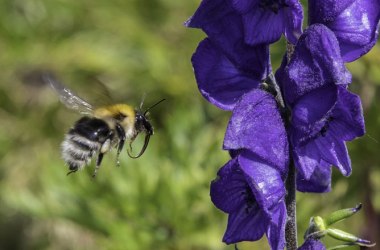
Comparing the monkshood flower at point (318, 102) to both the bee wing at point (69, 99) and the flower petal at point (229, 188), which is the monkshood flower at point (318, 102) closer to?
the flower petal at point (229, 188)

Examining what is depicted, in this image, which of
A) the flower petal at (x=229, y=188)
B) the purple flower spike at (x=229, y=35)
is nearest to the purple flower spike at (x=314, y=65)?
the purple flower spike at (x=229, y=35)

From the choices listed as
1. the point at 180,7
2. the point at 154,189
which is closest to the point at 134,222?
the point at 154,189

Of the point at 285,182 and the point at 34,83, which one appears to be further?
the point at 34,83

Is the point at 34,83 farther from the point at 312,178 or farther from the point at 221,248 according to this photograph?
the point at 312,178

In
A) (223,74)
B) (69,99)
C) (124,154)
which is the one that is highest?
(69,99)

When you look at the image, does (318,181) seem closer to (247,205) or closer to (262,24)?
(247,205)

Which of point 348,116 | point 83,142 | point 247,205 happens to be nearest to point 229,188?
point 247,205
